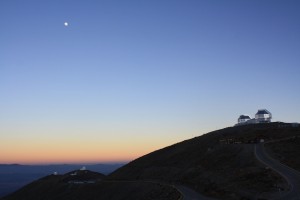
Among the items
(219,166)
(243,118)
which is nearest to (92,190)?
(219,166)

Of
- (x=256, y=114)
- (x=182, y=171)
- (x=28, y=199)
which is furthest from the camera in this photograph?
(x=256, y=114)

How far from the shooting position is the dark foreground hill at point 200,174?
6003cm

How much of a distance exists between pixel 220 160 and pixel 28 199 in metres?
74.6

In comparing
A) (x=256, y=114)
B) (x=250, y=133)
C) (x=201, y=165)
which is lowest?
Result: (x=201, y=165)

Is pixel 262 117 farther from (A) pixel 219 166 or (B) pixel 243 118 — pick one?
(A) pixel 219 166

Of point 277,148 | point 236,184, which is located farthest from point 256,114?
point 236,184

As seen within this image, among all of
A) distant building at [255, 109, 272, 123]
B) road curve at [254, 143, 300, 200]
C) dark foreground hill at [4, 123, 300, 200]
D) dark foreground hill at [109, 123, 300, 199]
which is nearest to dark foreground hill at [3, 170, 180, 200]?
dark foreground hill at [4, 123, 300, 200]

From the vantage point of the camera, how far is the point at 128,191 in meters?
86.1

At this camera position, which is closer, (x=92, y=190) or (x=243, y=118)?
(x=92, y=190)

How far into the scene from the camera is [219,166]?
8012 cm

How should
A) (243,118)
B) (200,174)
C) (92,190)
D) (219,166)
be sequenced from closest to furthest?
(219,166), (200,174), (92,190), (243,118)

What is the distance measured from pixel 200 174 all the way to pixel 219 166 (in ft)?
14.3

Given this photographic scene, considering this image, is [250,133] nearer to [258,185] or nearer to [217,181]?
[217,181]

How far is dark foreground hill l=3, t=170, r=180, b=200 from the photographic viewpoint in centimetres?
7574
